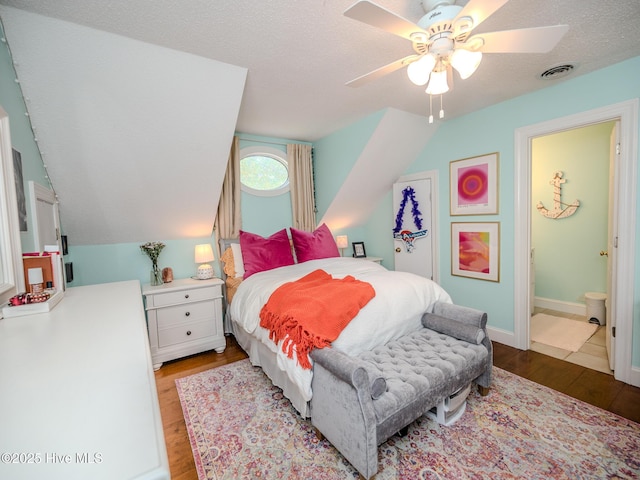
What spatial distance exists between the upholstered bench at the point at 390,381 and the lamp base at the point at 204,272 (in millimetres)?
1877

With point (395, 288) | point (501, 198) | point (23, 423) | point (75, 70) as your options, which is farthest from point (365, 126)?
point (23, 423)

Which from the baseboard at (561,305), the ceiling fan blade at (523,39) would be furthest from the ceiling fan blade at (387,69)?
the baseboard at (561,305)

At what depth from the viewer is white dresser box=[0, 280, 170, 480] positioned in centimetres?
44

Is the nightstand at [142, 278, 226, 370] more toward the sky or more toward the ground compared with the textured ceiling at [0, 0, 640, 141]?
more toward the ground

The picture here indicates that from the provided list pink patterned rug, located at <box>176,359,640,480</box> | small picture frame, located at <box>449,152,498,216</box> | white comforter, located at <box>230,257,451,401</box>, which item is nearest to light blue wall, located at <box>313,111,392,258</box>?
small picture frame, located at <box>449,152,498,216</box>

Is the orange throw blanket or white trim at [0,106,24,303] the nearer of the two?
Result: white trim at [0,106,24,303]

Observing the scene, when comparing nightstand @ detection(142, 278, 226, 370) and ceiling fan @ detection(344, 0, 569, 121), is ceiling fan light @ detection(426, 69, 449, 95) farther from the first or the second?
nightstand @ detection(142, 278, 226, 370)

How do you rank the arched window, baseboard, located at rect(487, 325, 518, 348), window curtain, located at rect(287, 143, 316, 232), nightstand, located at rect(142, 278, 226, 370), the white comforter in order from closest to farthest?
the white comforter, nightstand, located at rect(142, 278, 226, 370), baseboard, located at rect(487, 325, 518, 348), the arched window, window curtain, located at rect(287, 143, 316, 232)

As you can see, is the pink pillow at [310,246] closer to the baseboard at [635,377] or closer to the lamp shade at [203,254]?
the lamp shade at [203,254]

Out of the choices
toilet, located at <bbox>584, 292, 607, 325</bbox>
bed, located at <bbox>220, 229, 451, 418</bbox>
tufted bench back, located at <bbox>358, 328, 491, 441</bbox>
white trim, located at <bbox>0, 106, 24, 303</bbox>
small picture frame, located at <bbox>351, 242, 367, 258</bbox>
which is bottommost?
toilet, located at <bbox>584, 292, 607, 325</bbox>

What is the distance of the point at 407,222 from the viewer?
376 cm

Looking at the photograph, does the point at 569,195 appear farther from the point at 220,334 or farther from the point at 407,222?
the point at 220,334

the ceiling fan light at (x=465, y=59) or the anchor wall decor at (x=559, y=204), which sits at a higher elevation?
the ceiling fan light at (x=465, y=59)

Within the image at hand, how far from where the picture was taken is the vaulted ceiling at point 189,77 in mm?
1526
